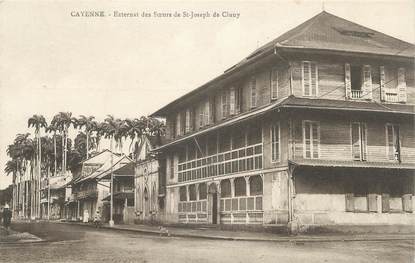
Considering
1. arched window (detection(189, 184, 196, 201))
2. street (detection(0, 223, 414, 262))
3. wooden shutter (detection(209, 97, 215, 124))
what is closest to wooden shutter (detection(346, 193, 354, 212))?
street (detection(0, 223, 414, 262))

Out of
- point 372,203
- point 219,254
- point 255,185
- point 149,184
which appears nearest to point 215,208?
point 255,185

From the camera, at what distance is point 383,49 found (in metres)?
27.7

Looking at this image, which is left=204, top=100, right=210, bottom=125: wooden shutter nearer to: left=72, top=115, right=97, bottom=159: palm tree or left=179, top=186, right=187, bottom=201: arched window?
left=179, top=186, right=187, bottom=201: arched window

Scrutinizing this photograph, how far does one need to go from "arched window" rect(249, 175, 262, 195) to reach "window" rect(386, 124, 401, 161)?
628 centimetres

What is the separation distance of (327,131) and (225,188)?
8.25 m

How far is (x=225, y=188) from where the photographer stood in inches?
1278

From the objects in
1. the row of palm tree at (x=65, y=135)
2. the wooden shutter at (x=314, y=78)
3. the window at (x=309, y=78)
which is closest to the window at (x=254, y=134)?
the window at (x=309, y=78)

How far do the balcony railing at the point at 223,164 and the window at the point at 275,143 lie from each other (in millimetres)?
1328

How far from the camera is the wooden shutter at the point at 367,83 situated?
89.6ft

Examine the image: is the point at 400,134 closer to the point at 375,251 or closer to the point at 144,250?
the point at 375,251

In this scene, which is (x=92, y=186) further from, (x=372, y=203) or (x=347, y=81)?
(x=372, y=203)

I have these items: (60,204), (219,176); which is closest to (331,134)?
(219,176)

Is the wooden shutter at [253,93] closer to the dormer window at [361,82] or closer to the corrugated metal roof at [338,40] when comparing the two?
the corrugated metal roof at [338,40]

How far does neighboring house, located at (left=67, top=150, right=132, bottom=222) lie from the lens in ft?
213
